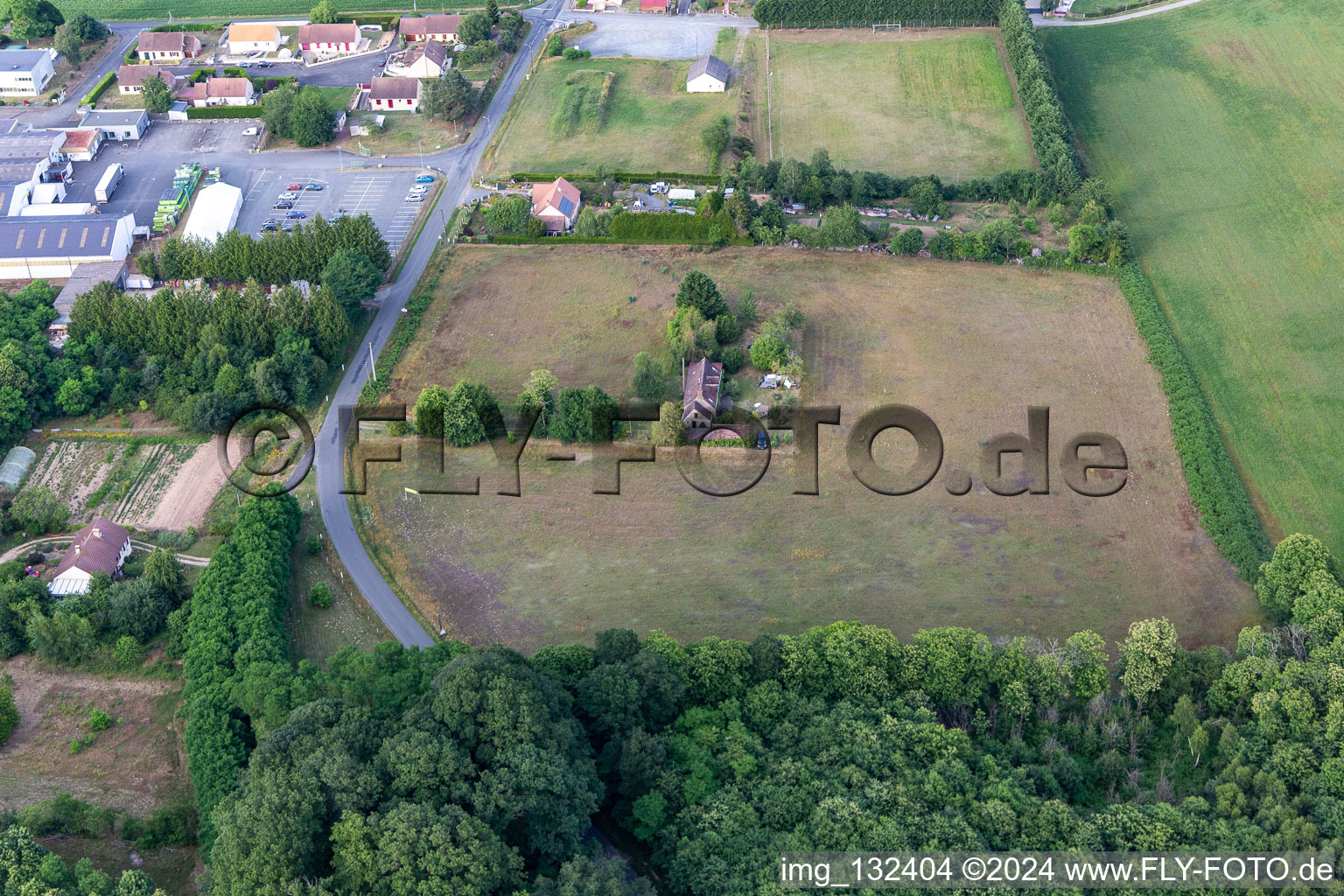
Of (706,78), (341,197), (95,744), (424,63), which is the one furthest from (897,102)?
(95,744)

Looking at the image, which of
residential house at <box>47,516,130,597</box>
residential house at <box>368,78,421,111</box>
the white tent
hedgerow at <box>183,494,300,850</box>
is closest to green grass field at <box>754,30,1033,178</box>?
residential house at <box>368,78,421,111</box>

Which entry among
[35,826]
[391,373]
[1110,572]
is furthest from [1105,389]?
[35,826]

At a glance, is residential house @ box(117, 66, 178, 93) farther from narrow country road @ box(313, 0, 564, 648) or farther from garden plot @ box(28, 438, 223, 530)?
garden plot @ box(28, 438, 223, 530)

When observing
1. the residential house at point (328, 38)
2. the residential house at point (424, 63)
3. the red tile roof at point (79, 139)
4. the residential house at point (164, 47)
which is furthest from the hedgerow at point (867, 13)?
the red tile roof at point (79, 139)

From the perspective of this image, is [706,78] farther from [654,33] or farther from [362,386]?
[362,386]

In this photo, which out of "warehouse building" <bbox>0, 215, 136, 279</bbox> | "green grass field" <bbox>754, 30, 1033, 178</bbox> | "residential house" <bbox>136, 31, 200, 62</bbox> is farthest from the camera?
"residential house" <bbox>136, 31, 200, 62</bbox>

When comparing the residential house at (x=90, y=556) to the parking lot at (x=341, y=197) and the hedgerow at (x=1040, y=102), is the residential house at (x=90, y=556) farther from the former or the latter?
the hedgerow at (x=1040, y=102)
